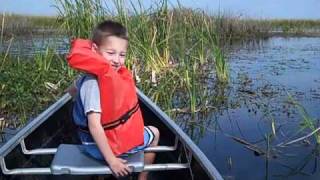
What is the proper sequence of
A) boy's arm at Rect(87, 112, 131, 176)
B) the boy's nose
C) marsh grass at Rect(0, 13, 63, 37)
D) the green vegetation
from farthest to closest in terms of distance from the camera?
marsh grass at Rect(0, 13, 63, 37)
the green vegetation
the boy's nose
boy's arm at Rect(87, 112, 131, 176)

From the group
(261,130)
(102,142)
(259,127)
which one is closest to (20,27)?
(259,127)

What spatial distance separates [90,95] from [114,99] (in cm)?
14

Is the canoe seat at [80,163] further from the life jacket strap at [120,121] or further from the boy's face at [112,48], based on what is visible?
the boy's face at [112,48]

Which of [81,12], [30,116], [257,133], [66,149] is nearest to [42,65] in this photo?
[81,12]

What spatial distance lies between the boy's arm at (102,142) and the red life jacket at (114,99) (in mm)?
118

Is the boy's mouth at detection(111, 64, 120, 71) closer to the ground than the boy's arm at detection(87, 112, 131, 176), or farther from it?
farther from it

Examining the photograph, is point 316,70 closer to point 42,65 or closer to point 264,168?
point 42,65

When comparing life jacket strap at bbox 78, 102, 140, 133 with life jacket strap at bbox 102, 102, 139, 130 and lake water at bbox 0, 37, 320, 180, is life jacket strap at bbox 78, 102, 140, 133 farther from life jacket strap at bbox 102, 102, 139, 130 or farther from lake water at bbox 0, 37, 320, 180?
lake water at bbox 0, 37, 320, 180

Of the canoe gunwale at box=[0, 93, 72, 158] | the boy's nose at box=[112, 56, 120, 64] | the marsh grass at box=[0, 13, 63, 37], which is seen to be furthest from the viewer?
the marsh grass at box=[0, 13, 63, 37]

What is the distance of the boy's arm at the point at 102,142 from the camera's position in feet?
8.88

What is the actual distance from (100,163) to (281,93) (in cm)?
644

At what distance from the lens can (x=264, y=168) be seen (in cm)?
496

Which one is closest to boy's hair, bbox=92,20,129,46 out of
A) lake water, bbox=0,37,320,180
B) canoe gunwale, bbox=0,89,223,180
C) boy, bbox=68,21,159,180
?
boy, bbox=68,21,159,180

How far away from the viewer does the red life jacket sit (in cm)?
277
